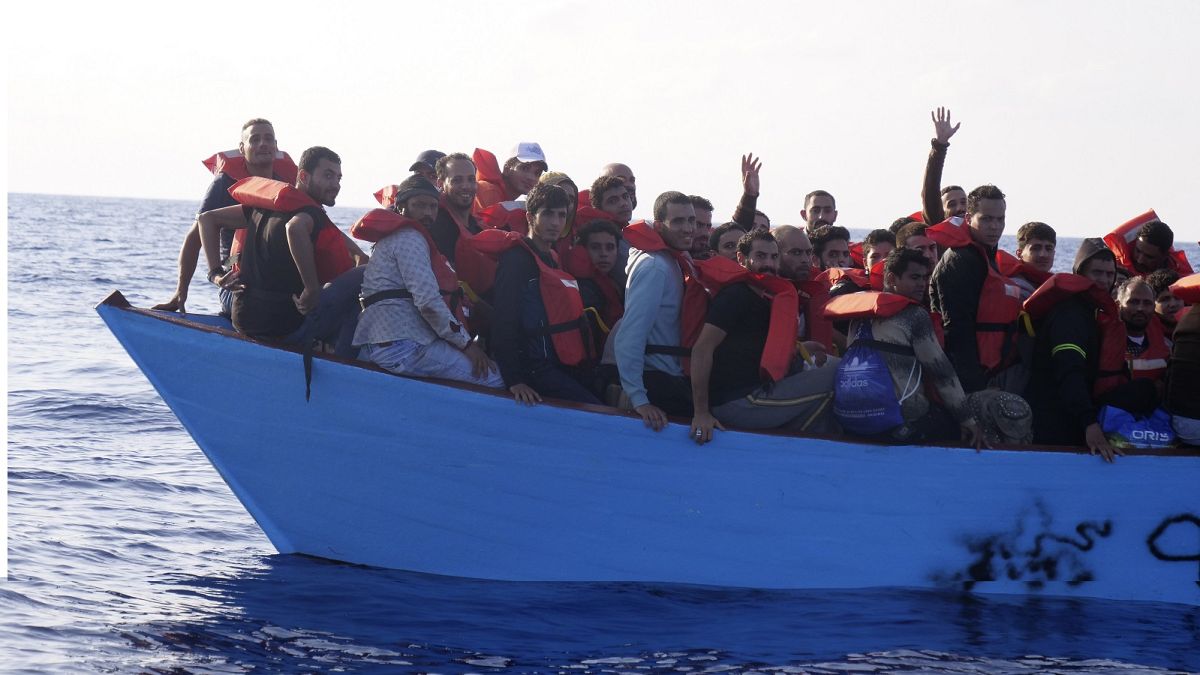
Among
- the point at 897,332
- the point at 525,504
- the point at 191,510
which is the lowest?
the point at 191,510

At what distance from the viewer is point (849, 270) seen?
6961 millimetres

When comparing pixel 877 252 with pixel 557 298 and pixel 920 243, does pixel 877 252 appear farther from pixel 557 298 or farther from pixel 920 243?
pixel 557 298

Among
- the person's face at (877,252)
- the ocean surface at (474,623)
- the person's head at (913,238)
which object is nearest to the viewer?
the ocean surface at (474,623)

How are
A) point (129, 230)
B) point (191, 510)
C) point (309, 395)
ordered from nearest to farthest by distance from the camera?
point (309, 395) → point (191, 510) → point (129, 230)

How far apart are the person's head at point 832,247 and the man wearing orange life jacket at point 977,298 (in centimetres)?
99

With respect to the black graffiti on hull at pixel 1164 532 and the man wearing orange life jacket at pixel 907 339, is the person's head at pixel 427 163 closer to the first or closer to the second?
the man wearing orange life jacket at pixel 907 339

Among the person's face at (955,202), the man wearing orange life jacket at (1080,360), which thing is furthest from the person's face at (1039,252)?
the person's face at (955,202)

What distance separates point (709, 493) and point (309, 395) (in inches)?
81.9

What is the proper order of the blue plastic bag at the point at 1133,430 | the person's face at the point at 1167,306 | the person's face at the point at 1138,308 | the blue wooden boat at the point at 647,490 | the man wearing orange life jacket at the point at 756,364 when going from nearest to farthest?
1. the man wearing orange life jacket at the point at 756,364
2. the blue wooden boat at the point at 647,490
3. the blue plastic bag at the point at 1133,430
4. the person's face at the point at 1138,308
5. the person's face at the point at 1167,306

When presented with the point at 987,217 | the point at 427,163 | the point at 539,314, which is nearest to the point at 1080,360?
the point at 987,217

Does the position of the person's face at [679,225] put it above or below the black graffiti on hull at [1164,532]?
above

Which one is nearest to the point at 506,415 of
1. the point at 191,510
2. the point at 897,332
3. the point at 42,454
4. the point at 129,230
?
the point at 897,332

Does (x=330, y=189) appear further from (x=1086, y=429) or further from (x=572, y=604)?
(x=1086, y=429)

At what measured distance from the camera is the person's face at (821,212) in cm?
877
